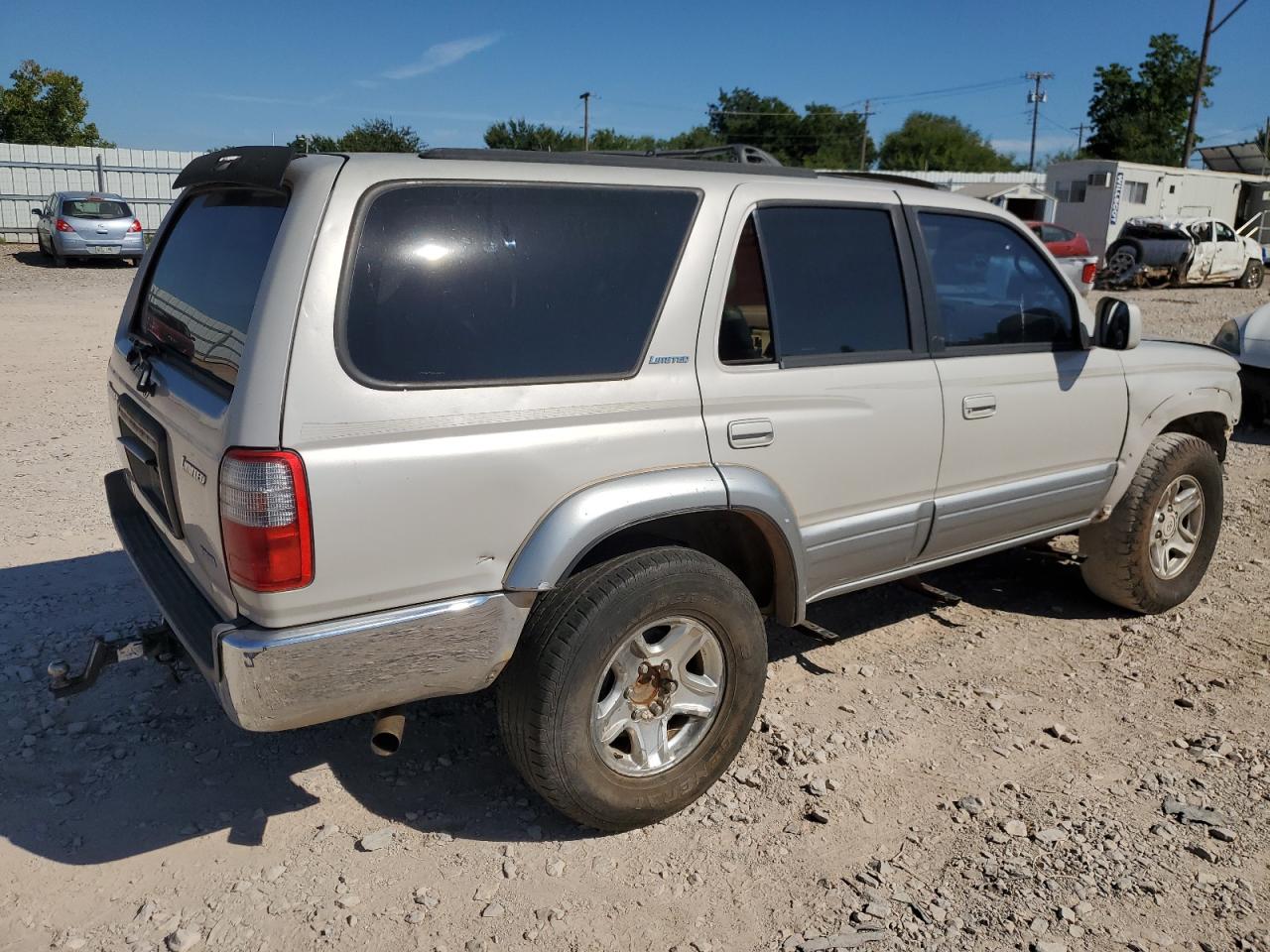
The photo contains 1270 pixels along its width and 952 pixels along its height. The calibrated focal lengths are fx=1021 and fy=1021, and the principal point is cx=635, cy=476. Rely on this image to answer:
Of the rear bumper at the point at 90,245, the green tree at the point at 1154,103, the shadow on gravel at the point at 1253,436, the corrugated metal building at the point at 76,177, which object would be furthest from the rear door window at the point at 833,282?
the green tree at the point at 1154,103

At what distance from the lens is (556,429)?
2.74 m

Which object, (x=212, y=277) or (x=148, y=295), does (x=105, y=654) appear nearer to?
(x=212, y=277)

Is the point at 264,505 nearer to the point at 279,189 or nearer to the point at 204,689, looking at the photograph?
the point at 279,189

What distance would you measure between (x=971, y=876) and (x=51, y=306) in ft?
50.2

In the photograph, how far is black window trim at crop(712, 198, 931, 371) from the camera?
3.23m

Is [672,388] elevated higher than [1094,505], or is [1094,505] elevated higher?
[672,388]

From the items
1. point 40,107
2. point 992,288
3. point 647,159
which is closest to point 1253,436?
point 992,288

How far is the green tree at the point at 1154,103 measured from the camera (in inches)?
2201

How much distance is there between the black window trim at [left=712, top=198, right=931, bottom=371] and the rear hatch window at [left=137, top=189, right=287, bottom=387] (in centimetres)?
132

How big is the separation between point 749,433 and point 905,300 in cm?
95

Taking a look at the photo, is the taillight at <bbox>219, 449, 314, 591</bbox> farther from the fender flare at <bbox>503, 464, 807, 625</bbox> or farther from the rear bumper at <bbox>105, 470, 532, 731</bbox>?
the fender flare at <bbox>503, 464, 807, 625</bbox>

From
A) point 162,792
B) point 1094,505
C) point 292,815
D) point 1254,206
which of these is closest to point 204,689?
point 162,792

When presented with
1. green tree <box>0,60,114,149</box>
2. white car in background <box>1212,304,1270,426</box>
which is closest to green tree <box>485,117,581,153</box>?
green tree <box>0,60,114,149</box>

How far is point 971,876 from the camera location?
9.60ft
